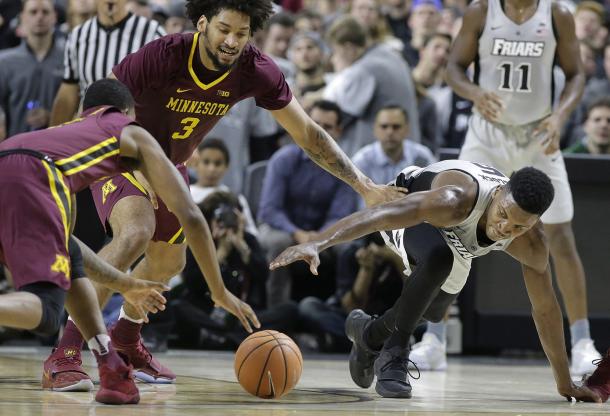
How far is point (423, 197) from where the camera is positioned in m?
5.26

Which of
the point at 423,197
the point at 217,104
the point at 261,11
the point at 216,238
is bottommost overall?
the point at 216,238

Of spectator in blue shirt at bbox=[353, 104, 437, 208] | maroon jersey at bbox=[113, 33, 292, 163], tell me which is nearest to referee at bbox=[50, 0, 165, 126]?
maroon jersey at bbox=[113, 33, 292, 163]

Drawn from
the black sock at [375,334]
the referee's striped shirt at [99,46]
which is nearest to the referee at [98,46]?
the referee's striped shirt at [99,46]

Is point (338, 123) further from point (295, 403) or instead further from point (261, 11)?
point (295, 403)

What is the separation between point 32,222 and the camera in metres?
4.56

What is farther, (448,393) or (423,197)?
(448,393)

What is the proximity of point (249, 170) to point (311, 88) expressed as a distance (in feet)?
3.99

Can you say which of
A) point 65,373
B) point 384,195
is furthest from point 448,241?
point 65,373

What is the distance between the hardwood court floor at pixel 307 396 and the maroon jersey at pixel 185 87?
1.32 metres

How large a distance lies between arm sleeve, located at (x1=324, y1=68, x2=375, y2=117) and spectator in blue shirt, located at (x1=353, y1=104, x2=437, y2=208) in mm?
534

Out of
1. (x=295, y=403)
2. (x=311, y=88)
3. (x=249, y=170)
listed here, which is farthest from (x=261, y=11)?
(x=311, y=88)

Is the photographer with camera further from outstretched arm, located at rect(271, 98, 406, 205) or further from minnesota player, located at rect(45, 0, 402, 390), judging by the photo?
outstretched arm, located at rect(271, 98, 406, 205)

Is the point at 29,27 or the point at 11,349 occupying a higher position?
the point at 29,27

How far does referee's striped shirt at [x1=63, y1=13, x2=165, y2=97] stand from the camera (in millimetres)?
7887
